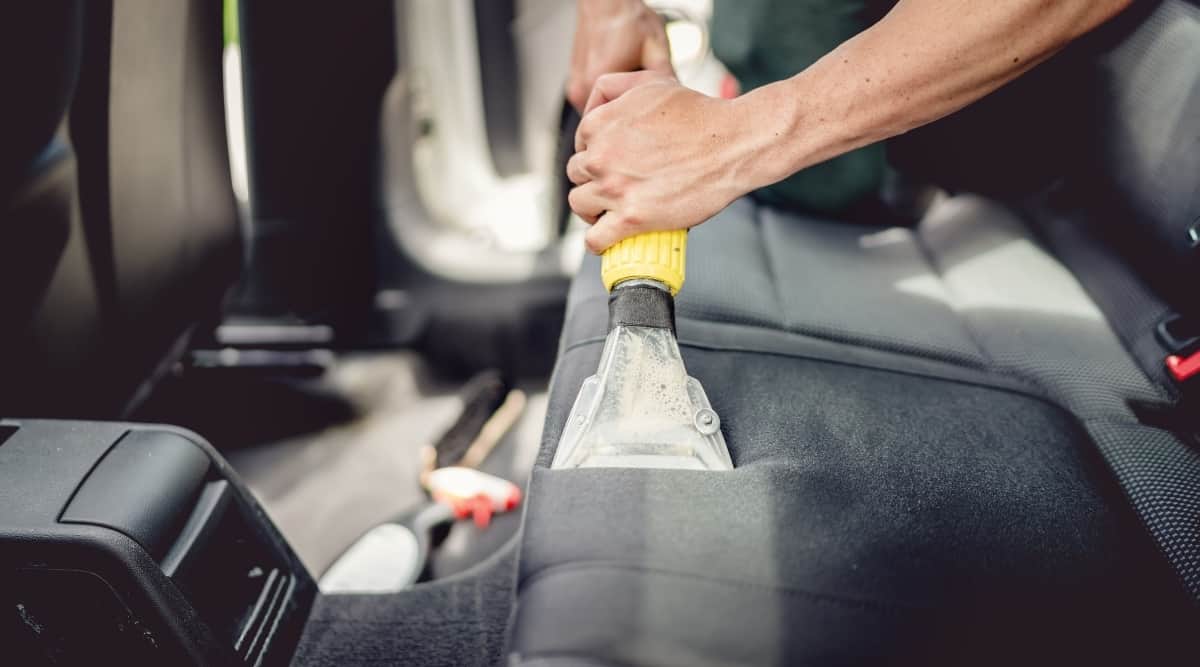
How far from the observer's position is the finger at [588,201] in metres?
0.78

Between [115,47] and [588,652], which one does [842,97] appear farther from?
[115,47]

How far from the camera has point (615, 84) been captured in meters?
0.81

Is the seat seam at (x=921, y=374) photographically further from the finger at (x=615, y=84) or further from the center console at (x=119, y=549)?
the center console at (x=119, y=549)

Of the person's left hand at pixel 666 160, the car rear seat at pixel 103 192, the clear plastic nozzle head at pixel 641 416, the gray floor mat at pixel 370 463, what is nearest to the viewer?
the clear plastic nozzle head at pixel 641 416

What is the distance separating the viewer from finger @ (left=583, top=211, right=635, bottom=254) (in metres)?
0.75

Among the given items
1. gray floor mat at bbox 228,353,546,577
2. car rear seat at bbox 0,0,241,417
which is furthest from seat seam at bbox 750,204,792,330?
car rear seat at bbox 0,0,241,417

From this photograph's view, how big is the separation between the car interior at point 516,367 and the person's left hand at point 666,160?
0.42 feet

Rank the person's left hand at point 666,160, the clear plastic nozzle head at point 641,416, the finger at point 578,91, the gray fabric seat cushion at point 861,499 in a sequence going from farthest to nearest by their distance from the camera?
the finger at point 578,91
the person's left hand at point 666,160
the clear plastic nozzle head at point 641,416
the gray fabric seat cushion at point 861,499

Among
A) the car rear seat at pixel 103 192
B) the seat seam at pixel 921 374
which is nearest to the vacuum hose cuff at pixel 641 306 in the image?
the seat seam at pixel 921 374

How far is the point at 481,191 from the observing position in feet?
5.77

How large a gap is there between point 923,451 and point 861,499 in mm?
106

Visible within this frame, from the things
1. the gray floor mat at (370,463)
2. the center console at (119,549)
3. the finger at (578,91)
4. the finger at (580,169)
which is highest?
the finger at (578,91)

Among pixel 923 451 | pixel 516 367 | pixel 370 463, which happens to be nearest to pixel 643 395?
pixel 923 451

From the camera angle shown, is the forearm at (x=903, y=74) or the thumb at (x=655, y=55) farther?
the thumb at (x=655, y=55)
